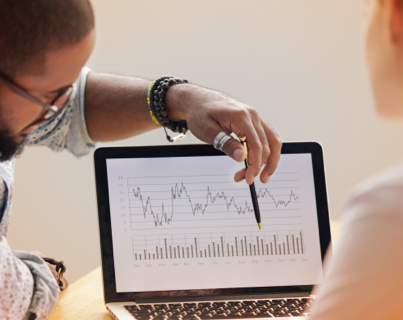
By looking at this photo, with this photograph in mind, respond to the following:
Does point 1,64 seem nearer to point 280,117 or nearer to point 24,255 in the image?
point 24,255

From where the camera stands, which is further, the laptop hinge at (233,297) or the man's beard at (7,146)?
the laptop hinge at (233,297)

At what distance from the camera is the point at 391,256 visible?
0.34 m

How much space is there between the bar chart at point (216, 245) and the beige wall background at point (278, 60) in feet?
3.64

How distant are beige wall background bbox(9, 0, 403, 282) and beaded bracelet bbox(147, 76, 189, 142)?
0.94 meters

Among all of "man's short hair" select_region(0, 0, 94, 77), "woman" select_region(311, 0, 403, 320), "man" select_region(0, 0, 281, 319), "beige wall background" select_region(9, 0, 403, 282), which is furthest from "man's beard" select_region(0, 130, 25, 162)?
"beige wall background" select_region(9, 0, 403, 282)

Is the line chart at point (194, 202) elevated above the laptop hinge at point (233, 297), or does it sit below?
above

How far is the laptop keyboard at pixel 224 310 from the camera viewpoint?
66 centimetres

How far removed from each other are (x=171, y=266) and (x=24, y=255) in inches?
10.0

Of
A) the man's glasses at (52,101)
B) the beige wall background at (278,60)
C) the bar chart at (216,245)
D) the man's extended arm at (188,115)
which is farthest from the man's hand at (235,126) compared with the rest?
the beige wall background at (278,60)

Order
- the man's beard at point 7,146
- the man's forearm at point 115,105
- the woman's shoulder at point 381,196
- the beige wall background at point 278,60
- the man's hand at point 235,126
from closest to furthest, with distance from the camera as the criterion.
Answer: the woman's shoulder at point 381,196 → the man's beard at point 7,146 → the man's hand at point 235,126 → the man's forearm at point 115,105 → the beige wall background at point 278,60

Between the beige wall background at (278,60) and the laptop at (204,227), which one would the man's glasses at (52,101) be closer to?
the laptop at (204,227)

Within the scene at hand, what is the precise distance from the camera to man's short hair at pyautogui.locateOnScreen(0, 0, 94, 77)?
0.49 metres

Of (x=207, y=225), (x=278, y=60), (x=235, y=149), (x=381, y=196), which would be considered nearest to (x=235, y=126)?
(x=235, y=149)

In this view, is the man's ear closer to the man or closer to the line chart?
the man
